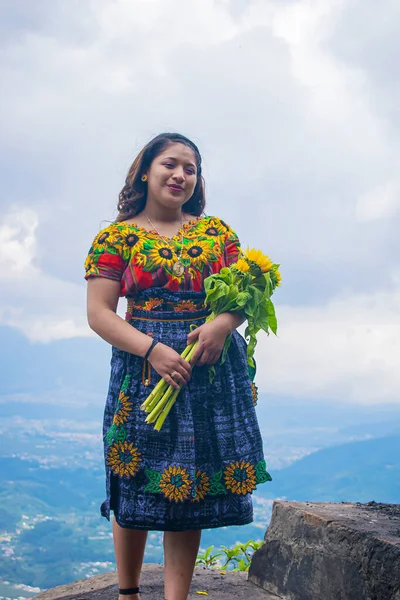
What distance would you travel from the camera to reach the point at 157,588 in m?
3.78

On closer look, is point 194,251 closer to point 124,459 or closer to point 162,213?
point 162,213

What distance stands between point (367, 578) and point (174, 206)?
190cm

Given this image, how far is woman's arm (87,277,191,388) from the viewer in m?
2.68

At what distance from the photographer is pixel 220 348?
277 centimetres

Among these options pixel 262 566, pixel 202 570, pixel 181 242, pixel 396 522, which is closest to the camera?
pixel 181 242

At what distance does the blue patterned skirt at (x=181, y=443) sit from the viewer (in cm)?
271

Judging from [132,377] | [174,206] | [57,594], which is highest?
[174,206]

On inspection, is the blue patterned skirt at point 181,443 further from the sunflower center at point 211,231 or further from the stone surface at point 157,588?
the stone surface at point 157,588

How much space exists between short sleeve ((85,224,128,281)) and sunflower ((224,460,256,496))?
0.95m

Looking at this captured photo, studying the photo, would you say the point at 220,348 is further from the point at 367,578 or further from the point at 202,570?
the point at 202,570

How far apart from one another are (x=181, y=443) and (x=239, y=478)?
0.30 m

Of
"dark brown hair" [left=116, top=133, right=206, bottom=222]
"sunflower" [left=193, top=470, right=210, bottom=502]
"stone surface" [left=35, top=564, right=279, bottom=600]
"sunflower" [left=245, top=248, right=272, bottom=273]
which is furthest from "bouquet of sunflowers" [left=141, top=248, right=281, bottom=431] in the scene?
"stone surface" [left=35, top=564, right=279, bottom=600]

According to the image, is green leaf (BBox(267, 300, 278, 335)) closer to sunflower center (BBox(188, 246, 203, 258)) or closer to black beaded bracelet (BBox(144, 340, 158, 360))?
sunflower center (BBox(188, 246, 203, 258))

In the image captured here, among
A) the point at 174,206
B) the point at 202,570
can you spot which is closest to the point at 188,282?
the point at 174,206
